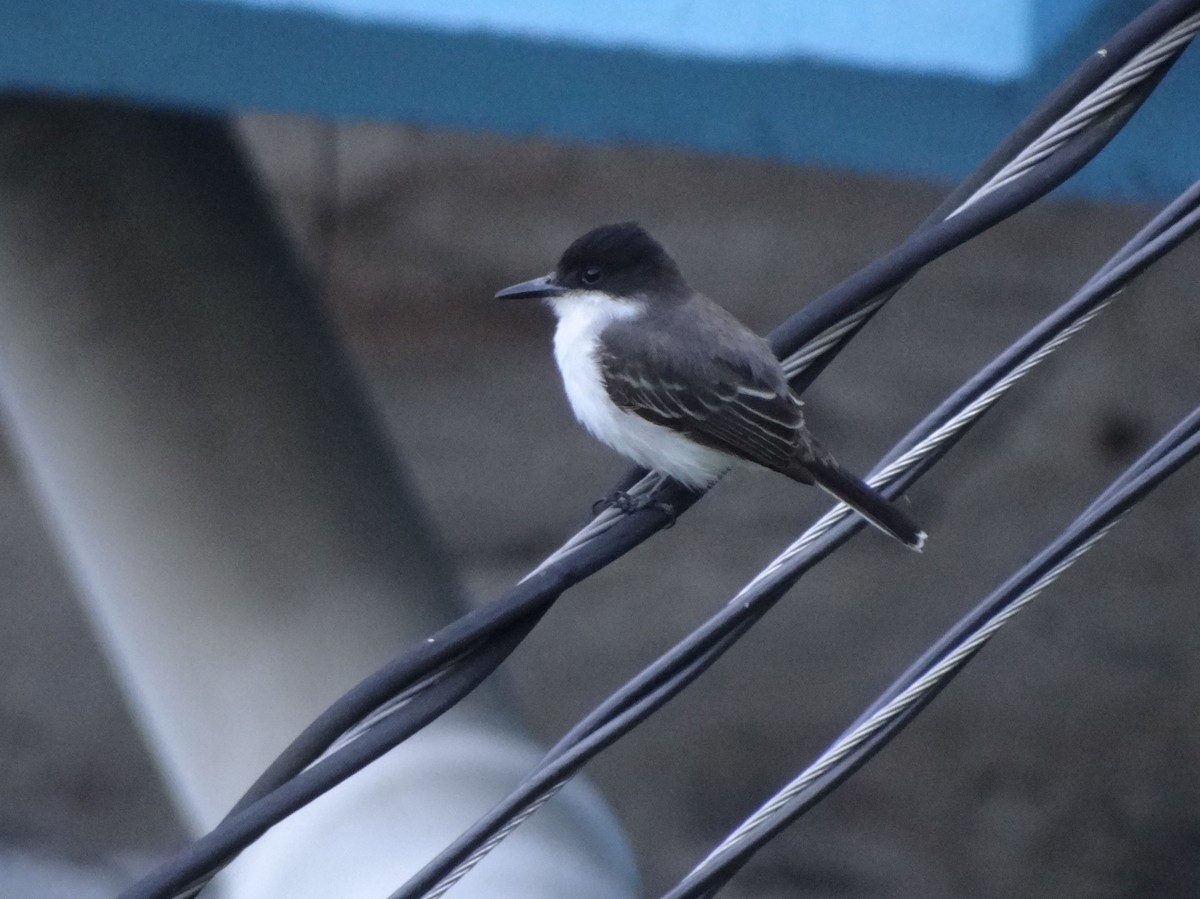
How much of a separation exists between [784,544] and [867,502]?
5.71 m

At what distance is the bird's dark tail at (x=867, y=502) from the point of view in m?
2.98

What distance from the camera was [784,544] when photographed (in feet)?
28.5

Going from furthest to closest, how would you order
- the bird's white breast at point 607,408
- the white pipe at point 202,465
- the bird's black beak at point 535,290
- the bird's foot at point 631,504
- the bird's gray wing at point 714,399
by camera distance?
the white pipe at point 202,465
the bird's black beak at point 535,290
the bird's white breast at point 607,408
the bird's gray wing at point 714,399
the bird's foot at point 631,504

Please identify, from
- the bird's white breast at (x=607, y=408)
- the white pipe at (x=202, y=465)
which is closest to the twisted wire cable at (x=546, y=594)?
the bird's white breast at (x=607, y=408)

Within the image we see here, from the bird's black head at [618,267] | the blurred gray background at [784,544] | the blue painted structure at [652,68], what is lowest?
the blurred gray background at [784,544]

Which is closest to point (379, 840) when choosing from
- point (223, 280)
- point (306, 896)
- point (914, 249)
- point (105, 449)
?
point (306, 896)

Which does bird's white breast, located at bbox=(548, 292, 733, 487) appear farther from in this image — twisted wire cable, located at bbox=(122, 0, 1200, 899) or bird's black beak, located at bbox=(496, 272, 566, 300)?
twisted wire cable, located at bbox=(122, 0, 1200, 899)

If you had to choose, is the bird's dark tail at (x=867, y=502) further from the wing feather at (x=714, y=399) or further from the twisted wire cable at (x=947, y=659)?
the twisted wire cable at (x=947, y=659)

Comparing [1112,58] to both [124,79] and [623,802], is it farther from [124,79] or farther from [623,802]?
[623,802]

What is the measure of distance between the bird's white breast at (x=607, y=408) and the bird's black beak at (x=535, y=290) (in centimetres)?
4

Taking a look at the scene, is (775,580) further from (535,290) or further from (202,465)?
(202,465)

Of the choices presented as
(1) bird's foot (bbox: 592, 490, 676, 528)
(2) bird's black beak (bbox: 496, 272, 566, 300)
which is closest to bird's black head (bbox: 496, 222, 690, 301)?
(2) bird's black beak (bbox: 496, 272, 566, 300)

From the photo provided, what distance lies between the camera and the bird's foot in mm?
2855

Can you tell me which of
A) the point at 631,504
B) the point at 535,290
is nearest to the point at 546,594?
the point at 631,504
